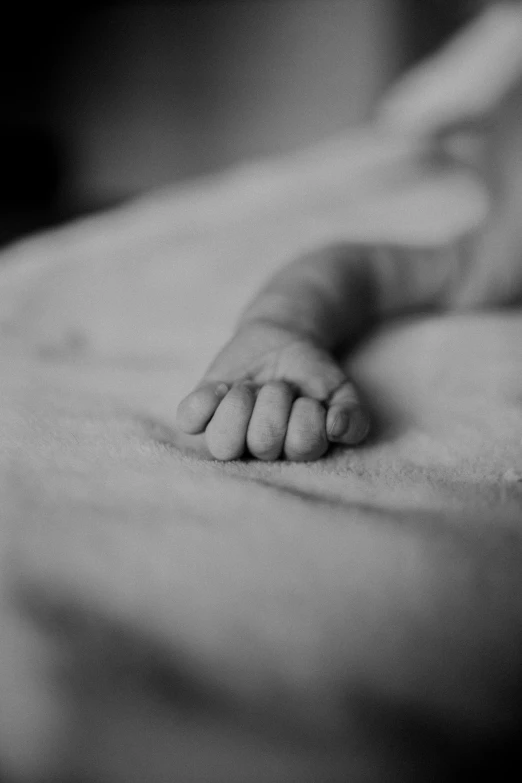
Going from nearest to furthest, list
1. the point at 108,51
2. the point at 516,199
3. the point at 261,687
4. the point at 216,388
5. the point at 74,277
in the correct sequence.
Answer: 1. the point at 261,687
2. the point at 216,388
3. the point at 74,277
4. the point at 516,199
5. the point at 108,51

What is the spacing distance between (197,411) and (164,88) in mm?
2664

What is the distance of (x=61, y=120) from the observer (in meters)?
2.72

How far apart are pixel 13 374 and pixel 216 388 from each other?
20 centimetres

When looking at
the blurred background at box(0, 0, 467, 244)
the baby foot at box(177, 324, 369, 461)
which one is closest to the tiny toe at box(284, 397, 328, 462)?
the baby foot at box(177, 324, 369, 461)

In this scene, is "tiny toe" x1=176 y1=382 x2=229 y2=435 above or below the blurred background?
below

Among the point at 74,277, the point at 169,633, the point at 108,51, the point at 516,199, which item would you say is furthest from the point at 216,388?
the point at 108,51

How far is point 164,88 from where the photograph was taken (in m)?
2.68

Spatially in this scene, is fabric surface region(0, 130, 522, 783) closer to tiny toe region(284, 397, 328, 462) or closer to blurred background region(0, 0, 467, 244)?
tiny toe region(284, 397, 328, 462)

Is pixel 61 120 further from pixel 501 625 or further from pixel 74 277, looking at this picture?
pixel 501 625

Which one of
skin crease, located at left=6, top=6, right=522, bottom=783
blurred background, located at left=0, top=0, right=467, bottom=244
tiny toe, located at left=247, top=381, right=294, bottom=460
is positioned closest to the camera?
skin crease, located at left=6, top=6, right=522, bottom=783

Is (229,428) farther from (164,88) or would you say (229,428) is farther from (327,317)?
(164,88)

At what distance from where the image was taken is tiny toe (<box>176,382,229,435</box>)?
0.37 meters

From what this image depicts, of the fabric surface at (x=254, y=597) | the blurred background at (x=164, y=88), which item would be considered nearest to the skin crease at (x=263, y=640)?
the fabric surface at (x=254, y=597)

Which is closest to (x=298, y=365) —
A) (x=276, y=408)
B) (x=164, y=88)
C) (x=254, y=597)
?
(x=276, y=408)
